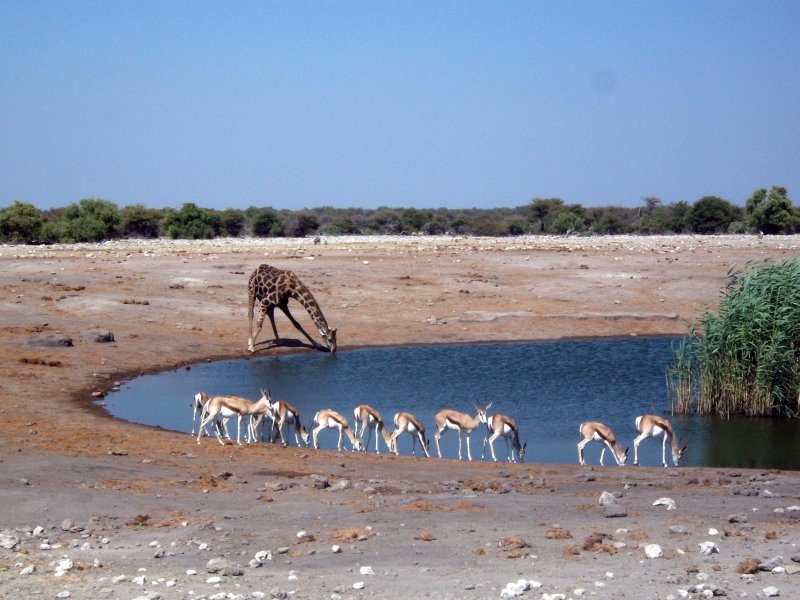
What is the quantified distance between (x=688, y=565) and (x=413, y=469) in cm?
542

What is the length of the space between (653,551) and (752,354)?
10.5 m

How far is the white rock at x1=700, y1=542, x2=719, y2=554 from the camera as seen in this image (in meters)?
8.96

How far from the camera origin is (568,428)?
17484 mm

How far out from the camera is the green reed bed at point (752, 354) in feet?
60.0

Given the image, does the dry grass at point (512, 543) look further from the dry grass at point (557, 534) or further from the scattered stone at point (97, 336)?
the scattered stone at point (97, 336)

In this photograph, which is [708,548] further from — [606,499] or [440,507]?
[440,507]

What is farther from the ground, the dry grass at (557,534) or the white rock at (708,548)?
the white rock at (708,548)

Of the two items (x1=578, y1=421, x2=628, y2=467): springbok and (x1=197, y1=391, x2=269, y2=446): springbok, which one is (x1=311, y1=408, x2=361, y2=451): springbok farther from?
(x1=578, y1=421, x2=628, y2=467): springbok

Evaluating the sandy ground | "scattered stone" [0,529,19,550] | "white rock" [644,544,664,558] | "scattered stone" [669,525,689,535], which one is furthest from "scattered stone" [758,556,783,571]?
"scattered stone" [0,529,19,550]

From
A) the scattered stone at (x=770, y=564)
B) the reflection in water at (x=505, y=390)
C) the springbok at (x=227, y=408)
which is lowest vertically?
the reflection in water at (x=505, y=390)

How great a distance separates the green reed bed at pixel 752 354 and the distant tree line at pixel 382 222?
41.2 m

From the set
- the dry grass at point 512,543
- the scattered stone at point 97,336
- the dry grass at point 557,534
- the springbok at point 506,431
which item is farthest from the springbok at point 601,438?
the scattered stone at point 97,336

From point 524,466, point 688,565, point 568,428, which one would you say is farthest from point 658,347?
point 688,565

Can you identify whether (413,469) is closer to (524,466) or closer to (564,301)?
(524,466)
